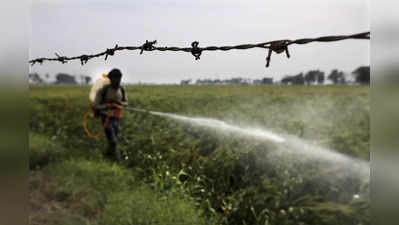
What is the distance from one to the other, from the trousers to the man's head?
35 centimetres

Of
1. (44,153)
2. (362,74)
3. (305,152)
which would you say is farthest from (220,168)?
(44,153)

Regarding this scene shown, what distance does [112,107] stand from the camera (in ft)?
10.4

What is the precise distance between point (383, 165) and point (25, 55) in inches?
64.5

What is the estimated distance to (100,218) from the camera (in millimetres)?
2539

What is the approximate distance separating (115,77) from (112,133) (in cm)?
54

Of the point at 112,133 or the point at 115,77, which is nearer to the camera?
the point at 115,77

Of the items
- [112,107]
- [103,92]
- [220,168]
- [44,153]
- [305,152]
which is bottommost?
[44,153]

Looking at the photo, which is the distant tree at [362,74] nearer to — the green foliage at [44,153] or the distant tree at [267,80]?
the distant tree at [267,80]

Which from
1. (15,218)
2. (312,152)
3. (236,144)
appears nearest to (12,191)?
(15,218)

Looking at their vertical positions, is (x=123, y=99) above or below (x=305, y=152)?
above

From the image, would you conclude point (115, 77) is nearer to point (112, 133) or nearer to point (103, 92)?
point (103, 92)

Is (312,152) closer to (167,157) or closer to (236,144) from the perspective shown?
(236,144)

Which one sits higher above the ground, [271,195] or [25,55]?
[25,55]

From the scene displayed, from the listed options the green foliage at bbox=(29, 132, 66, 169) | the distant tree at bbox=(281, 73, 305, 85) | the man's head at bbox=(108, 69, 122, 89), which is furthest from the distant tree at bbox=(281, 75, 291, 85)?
the green foliage at bbox=(29, 132, 66, 169)
